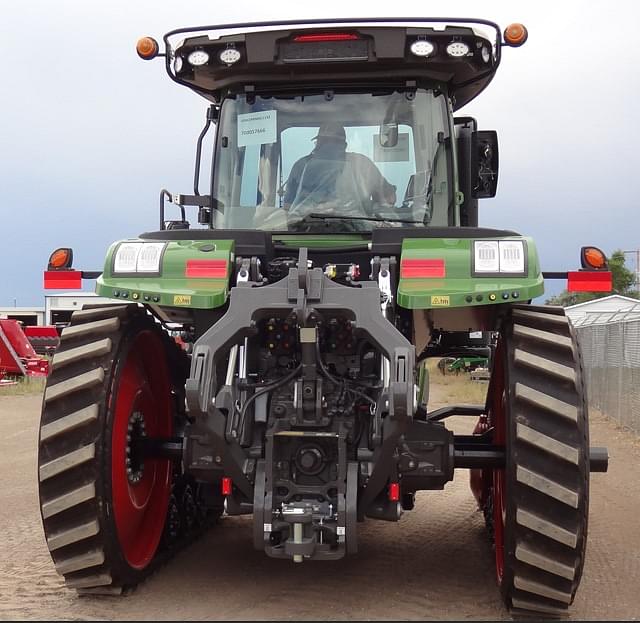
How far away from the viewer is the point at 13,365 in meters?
24.2

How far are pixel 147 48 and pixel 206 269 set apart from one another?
1.94 m

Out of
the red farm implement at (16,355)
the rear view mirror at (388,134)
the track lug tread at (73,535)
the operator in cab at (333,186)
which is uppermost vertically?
the rear view mirror at (388,134)

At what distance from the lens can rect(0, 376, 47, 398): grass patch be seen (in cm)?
2173

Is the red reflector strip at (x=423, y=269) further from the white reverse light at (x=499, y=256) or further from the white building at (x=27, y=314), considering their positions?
the white building at (x=27, y=314)

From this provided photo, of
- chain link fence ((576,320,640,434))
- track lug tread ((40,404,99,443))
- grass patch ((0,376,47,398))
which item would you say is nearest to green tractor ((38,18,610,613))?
track lug tread ((40,404,99,443))

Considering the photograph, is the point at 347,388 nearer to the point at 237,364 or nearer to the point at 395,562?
the point at 237,364

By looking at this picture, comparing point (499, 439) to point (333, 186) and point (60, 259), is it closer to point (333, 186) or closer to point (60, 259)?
point (333, 186)

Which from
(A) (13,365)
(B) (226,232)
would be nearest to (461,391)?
(A) (13,365)

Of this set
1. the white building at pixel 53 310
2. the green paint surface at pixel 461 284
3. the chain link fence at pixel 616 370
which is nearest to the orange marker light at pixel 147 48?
the green paint surface at pixel 461 284

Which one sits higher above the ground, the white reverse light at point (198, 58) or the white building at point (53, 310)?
the white reverse light at point (198, 58)

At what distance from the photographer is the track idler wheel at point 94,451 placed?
4.74 meters

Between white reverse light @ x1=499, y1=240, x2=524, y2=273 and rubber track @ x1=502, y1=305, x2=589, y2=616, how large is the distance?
45 cm

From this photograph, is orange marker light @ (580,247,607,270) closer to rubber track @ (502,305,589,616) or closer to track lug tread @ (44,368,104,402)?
rubber track @ (502,305,589,616)

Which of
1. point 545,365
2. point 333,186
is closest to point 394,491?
point 545,365
